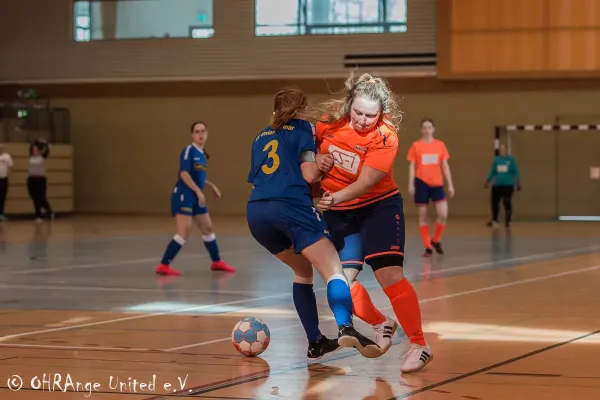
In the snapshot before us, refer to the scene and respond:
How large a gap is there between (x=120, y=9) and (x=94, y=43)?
1344 millimetres

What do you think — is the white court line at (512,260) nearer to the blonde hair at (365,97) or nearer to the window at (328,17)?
the blonde hair at (365,97)

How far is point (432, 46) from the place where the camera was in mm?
31531

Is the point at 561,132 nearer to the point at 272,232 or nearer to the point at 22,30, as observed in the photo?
the point at 22,30

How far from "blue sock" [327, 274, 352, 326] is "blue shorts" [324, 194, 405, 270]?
28cm

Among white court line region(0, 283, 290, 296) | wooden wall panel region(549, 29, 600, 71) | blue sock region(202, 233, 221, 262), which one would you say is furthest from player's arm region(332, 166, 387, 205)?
wooden wall panel region(549, 29, 600, 71)

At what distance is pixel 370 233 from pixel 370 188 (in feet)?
1.13

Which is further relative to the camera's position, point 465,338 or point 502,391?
point 465,338

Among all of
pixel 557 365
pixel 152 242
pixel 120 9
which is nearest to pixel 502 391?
pixel 557 365

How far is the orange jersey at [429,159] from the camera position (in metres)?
17.6

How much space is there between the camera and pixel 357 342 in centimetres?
687

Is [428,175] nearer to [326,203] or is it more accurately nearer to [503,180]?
[503,180]

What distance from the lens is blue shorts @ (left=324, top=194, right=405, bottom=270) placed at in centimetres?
725

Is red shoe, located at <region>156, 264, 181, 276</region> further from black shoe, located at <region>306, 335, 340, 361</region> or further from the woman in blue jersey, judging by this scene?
the woman in blue jersey

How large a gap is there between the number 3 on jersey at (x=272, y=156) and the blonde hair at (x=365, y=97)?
0.36 m
